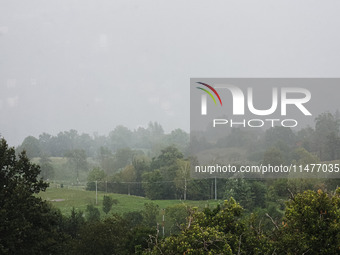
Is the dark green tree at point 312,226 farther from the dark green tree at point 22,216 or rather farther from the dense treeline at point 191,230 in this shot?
the dark green tree at point 22,216

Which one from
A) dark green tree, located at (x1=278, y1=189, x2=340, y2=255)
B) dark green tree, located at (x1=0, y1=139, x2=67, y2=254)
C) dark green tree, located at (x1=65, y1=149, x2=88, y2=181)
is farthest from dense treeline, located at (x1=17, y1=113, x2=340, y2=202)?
dark green tree, located at (x1=278, y1=189, x2=340, y2=255)

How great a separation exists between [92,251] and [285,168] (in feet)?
181

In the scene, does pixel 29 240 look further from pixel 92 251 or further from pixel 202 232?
pixel 202 232

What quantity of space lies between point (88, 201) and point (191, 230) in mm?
71292

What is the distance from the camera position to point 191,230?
20266mm

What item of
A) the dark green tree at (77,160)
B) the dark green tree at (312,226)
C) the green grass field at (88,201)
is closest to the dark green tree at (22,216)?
the dark green tree at (312,226)

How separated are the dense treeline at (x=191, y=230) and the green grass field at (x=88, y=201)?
4406 cm

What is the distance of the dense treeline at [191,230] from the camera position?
19.6 meters

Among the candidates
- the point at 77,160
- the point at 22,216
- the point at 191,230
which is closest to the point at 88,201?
the point at 77,160

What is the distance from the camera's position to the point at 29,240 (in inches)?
1032

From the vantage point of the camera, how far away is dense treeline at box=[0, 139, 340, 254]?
64.4 feet

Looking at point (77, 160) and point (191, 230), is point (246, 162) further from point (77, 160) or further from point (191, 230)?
point (77, 160)

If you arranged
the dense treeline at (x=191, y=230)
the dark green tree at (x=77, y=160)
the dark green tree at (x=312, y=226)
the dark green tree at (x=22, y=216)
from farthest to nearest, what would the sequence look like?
1. the dark green tree at (x=77, y=160)
2. the dark green tree at (x=22, y=216)
3. the dense treeline at (x=191, y=230)
4. the dark green tree at (x=312, y=226)

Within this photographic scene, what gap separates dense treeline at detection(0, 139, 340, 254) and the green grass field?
4406cm
